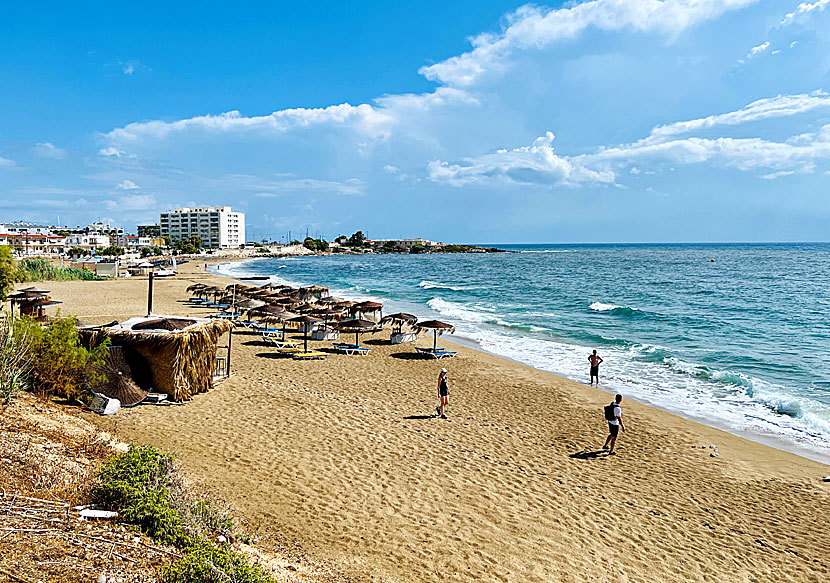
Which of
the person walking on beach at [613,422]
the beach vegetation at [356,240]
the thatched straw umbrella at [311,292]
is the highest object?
the beach vegetation at [356,240]

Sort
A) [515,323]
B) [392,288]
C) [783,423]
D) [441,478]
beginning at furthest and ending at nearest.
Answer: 1. [392,288]
2. [515,323]
3. [783,423]
4. [441,478]

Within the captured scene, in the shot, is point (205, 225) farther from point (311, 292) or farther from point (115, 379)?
point (115, 379)

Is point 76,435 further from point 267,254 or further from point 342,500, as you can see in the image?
point 267,254

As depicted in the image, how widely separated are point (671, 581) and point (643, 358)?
14.6m

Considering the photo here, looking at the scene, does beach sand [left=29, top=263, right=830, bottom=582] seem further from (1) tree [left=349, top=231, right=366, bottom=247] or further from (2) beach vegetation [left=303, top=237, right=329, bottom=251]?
(1) tree [left=349, top=231, right=366, bottom=247]

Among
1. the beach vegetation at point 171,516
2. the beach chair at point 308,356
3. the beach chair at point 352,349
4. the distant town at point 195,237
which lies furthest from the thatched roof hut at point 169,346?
the distant town at point 195,237

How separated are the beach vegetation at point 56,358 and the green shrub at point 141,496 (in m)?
4.31

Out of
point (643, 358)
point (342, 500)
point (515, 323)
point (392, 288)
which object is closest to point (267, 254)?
point (392, 288)

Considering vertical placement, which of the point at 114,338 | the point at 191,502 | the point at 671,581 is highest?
the point at 114,338

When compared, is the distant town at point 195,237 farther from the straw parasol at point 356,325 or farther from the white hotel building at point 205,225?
the straw parasol at point 356,325

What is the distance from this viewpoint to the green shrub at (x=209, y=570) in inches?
162

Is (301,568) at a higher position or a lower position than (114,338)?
lower

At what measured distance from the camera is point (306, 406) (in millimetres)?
11570

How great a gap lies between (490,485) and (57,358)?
761cm
